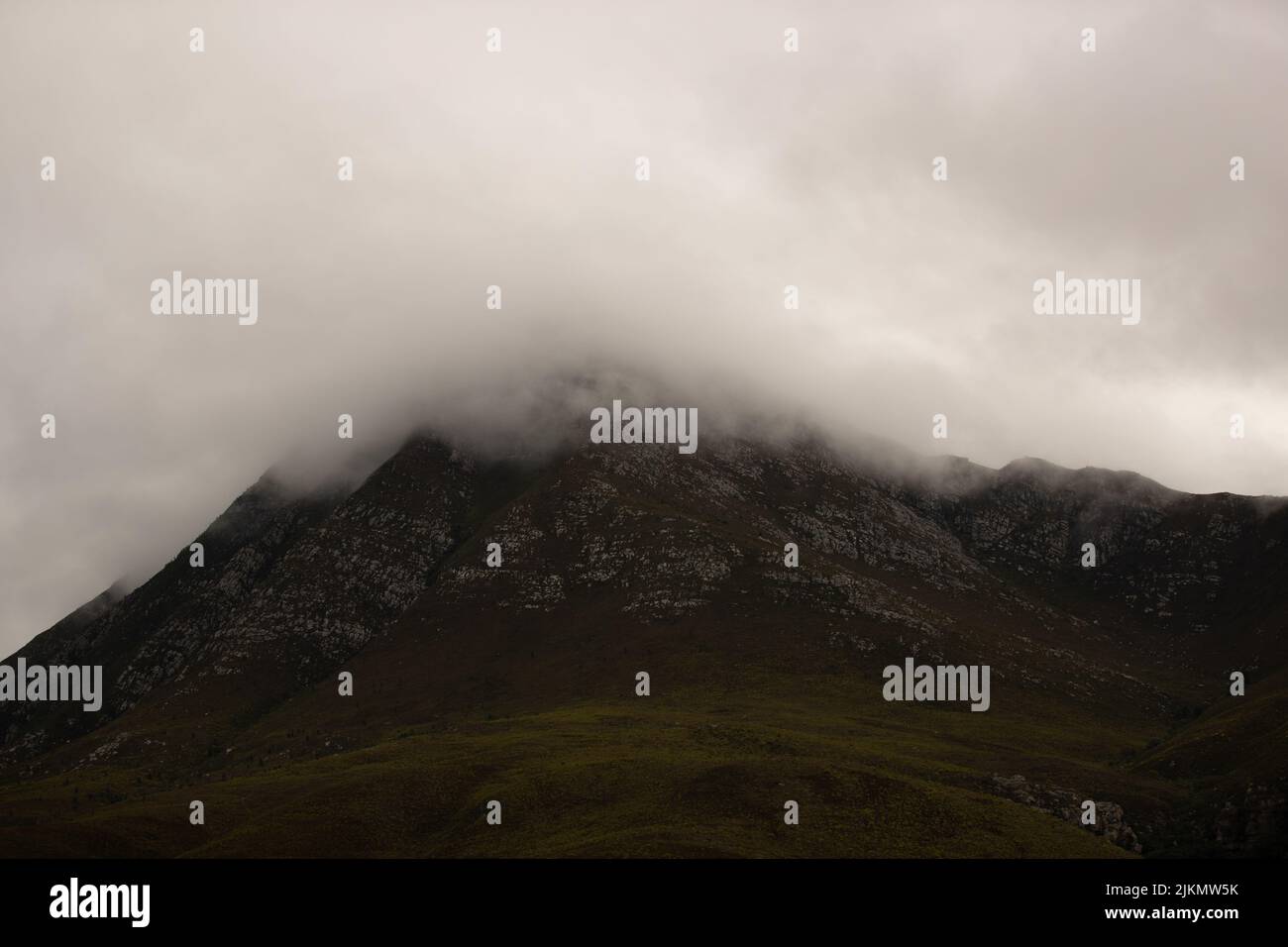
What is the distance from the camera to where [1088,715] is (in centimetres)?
19175

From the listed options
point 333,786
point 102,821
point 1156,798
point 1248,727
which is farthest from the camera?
point 1248,727

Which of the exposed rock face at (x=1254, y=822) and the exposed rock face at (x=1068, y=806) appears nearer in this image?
the exposed rock face at (x=1254, y=822)

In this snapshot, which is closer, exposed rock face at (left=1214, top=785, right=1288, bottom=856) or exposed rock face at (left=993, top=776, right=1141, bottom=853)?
exposed rock face at (left=1214, top=785, right=1288, bottom=856)

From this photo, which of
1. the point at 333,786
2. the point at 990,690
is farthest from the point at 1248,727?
the point at 333,786

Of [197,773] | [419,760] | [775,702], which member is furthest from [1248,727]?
[197,773]

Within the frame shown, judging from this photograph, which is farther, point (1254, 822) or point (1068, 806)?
point (1068, 806)

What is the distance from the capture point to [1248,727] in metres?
156
